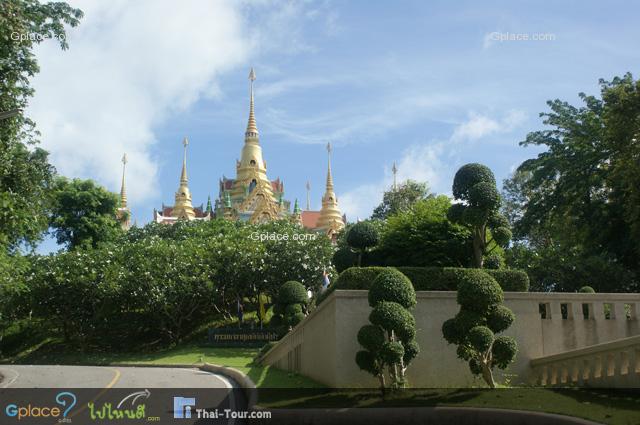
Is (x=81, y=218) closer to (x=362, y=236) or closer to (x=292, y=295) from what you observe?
(x=292, y=295)

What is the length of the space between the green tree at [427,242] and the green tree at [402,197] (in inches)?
1226

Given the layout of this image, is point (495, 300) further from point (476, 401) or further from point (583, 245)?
point (583, 245)

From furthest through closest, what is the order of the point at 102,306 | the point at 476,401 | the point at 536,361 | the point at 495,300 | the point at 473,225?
the point at 102,306, the point at 473,225, the point at 536,361, the point at 495,300, the point at 476,401

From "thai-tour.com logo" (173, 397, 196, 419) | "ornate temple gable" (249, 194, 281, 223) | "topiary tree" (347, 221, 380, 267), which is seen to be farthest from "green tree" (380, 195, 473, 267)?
"ornate temple gable" (249, 194, 281, 223)

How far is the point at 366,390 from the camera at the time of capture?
16.4m

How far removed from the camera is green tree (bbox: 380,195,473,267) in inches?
917

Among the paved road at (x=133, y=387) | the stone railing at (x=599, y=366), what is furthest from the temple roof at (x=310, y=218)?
the stone railing at (x=599, y=366)

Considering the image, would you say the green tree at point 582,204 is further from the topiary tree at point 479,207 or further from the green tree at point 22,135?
the green tree at point 22,135

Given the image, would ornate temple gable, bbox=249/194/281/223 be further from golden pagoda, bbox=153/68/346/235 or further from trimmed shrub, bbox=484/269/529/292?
→ trimmed shrub, bbox=484/269/529/292

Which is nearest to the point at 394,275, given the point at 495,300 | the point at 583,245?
the point at 495,300

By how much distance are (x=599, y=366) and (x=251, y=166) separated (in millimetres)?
81967

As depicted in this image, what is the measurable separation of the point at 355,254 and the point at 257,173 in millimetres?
72395

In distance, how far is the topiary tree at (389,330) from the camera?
1535cm

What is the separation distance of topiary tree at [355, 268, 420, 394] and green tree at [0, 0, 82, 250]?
1068 centimetres
